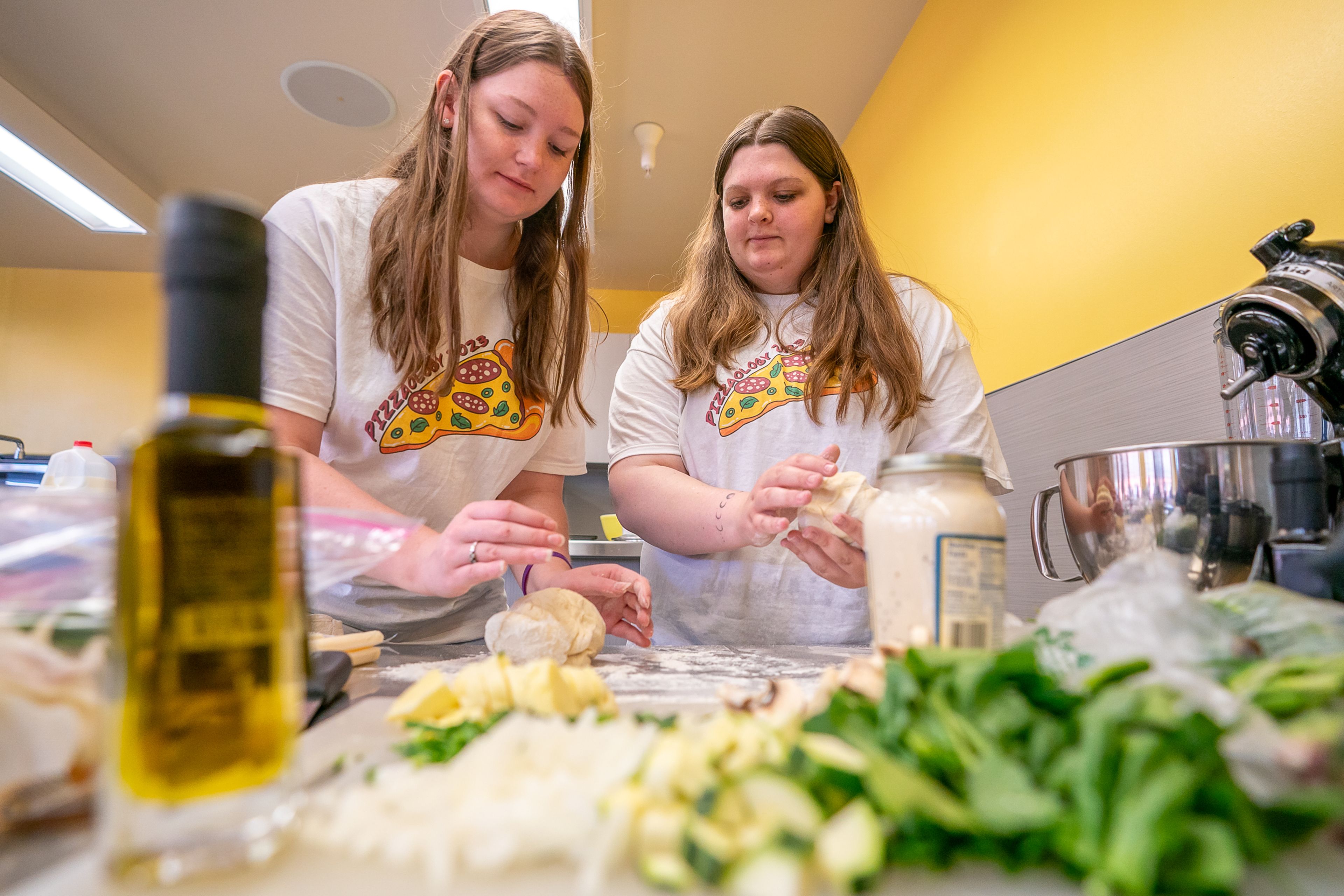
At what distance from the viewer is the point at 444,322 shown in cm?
110

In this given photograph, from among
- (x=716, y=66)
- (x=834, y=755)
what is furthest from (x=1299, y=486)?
(x=716, y=66)

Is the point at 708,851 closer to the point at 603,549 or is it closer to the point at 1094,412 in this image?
the point at 1094,412

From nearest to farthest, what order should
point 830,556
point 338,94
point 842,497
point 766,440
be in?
point 842,497
point 830,556
point 766,440
point 338,94

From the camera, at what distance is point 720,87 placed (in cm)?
305

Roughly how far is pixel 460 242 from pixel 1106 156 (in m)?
1.40

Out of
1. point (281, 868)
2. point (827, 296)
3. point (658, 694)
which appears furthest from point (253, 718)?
point (827, 296)

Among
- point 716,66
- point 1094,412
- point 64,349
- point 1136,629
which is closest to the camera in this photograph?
point 1136,629

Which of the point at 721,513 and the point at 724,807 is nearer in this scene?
the point at 724,807

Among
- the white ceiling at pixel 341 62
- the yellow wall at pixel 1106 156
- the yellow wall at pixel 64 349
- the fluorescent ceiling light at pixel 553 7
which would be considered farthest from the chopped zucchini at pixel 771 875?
the yellow wall at pixel 64 349

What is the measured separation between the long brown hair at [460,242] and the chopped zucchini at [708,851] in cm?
90

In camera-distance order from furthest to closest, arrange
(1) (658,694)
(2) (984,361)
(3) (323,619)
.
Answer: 1. (2) (984,361)
2. (3) (323,619)
3. (1) (658,694)

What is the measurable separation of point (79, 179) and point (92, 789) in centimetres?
445

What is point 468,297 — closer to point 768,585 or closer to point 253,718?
point 768,585

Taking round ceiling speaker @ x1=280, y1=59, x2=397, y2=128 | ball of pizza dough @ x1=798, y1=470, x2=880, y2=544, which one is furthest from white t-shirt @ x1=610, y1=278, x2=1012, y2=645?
round ceiling speaker @ x1=280, y1=59, x2=397, y2=128
